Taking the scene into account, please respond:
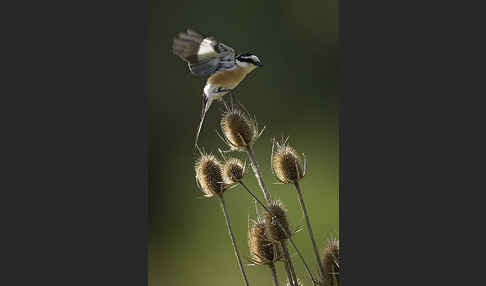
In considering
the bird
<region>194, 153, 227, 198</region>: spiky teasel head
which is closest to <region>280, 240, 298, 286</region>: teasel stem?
<region>194, 153, 227, 198</region>: spiky teasel head

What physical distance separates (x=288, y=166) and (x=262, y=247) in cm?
37

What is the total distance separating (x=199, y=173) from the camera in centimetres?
296

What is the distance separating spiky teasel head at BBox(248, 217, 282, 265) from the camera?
2811 millimetres

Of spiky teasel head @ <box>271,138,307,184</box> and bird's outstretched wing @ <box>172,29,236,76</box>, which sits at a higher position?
bird's outstretched wing @ <box>172,29,236,76</box>

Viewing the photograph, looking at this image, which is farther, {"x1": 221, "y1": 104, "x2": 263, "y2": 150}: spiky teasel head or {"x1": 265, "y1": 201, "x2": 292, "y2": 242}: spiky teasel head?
{"x1": 221, "y1": 104, "x2": 263, "y2": 150}: spiky teasel head

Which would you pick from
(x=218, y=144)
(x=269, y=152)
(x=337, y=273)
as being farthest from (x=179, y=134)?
(x=337, y=273)

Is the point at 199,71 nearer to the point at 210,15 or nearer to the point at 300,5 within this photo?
the point at 210,15

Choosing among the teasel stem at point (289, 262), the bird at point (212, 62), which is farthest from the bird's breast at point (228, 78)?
the teasel stem at point (289, 262)

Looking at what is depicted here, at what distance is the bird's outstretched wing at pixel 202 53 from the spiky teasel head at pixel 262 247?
2.54ft

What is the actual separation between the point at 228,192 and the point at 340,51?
→ 850mm

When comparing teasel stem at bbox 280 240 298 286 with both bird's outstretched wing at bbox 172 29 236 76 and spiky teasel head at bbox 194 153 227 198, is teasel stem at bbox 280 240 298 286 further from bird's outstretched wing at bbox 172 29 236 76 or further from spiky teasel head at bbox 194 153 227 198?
→ bird's outstretched wing at bbox 172 29 236 76

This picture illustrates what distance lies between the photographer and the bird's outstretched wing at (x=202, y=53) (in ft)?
9.86

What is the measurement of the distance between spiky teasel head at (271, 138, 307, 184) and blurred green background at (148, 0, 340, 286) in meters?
0.08

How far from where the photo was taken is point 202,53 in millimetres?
3023
